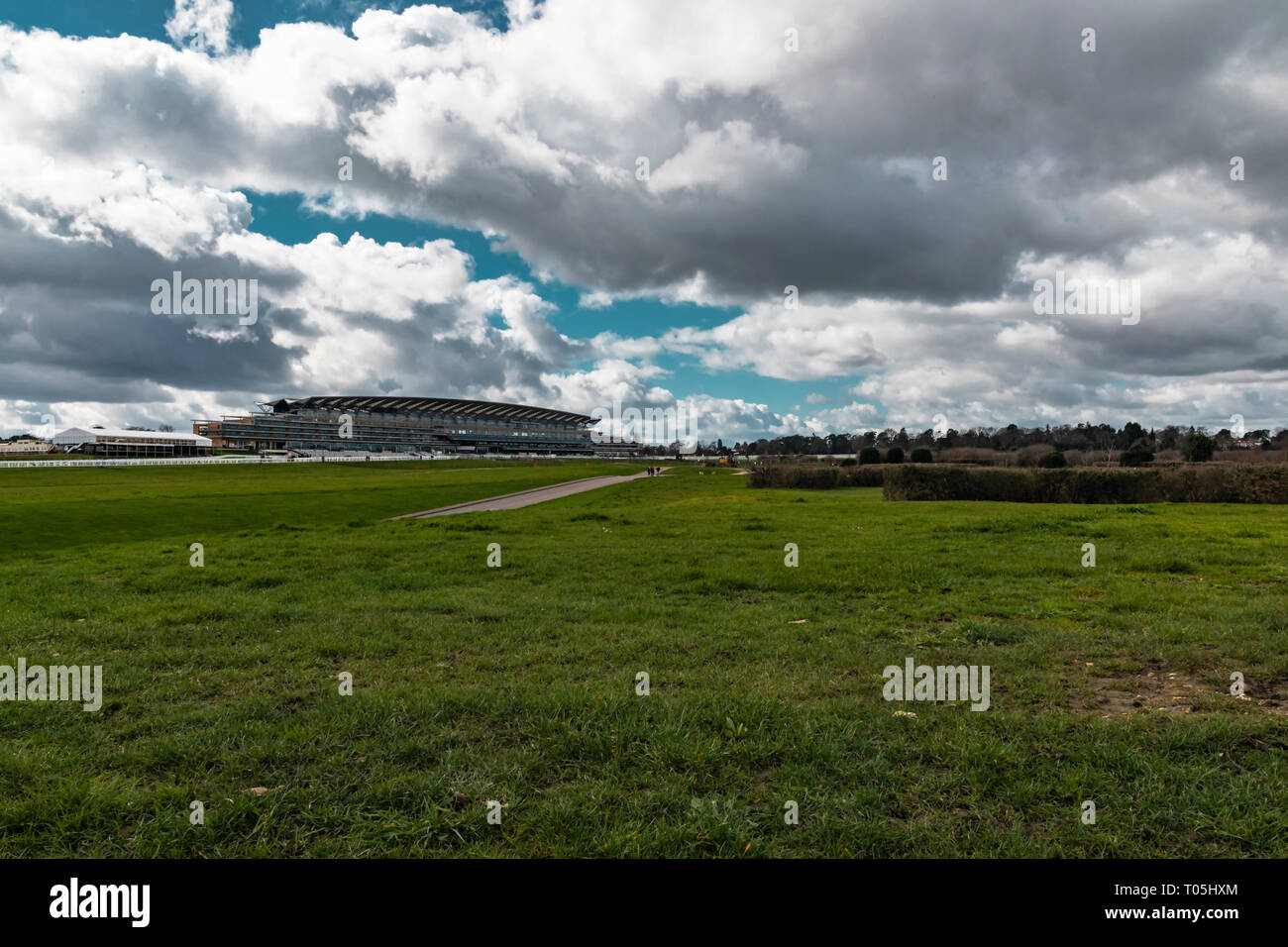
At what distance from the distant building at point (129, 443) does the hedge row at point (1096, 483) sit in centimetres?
17432

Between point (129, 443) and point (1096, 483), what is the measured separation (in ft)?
642

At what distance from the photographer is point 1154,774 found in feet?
16.0

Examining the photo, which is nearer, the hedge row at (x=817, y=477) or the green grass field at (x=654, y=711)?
the green grass field at (x=654, y=711)

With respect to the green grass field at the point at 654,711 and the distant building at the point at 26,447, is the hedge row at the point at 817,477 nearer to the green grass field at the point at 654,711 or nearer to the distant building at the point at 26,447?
the green grass field at the point at 654,711

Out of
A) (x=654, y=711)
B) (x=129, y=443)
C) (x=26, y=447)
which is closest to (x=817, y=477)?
(x=654, y=711)

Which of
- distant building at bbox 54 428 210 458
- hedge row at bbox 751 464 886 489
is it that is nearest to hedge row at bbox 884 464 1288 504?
hedge row at bbox 751 464 886 489

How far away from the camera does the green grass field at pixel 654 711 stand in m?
4.30

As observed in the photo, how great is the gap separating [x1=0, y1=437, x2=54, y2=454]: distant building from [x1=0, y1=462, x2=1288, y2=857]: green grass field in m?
207

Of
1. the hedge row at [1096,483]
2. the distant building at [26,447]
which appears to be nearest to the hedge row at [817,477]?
the hedge row at [1096,483]

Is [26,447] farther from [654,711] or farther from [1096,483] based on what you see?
[654,711]

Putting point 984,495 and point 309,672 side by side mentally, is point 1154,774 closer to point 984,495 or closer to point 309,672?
point 309,672

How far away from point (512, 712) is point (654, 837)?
2.55 m

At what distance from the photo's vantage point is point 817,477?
52844 mm

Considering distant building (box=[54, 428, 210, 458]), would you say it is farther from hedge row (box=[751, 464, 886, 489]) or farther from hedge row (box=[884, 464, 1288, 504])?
hedge row (box=[884, 464, 1288, 504])
